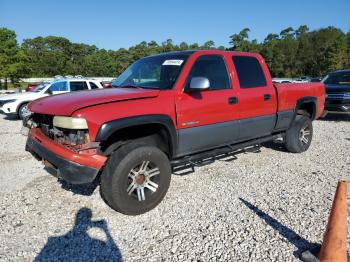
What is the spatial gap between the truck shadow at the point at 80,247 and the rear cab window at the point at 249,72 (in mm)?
3043

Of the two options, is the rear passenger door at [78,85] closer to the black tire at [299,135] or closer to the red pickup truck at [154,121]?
the red pickup truck at [154,121]

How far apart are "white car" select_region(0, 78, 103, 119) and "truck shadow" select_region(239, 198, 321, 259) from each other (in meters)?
9.45

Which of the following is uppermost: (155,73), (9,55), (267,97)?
(9,55)

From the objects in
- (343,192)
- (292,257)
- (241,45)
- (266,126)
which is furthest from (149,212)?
(241,45)

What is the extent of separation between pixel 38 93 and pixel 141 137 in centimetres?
912

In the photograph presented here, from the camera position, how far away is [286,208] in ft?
13.3

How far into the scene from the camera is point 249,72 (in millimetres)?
5250

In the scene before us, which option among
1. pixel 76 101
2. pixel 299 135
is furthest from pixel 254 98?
pixel 76 101

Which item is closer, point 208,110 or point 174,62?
point 208,110

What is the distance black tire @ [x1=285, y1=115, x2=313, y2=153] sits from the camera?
20.9ft

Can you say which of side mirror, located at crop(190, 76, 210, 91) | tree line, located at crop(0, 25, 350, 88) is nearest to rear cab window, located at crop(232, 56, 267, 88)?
side mirror, located at crop(190, 76, 210, 91)

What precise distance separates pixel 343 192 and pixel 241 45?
97948 mm

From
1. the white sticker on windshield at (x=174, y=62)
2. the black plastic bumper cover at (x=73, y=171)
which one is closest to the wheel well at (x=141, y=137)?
the black plastic bumper cover at (x=73, y=171)

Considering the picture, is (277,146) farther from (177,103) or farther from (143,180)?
(143,180)
